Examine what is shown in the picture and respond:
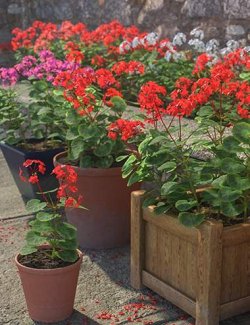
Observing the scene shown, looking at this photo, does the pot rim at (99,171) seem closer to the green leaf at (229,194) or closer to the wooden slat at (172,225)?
the wooden slat at (172,225)

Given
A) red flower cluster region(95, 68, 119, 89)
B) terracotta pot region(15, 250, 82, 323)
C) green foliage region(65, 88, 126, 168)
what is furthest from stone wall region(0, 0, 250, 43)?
terracotta pot region(15, 250, 82, 323)

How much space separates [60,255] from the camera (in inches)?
125

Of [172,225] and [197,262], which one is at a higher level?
[172,225]

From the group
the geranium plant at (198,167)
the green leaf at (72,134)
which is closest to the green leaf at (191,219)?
the geranium plant at (198,167)

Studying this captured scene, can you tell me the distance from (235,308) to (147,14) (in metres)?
4.34

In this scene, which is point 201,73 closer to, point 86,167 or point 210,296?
point 86,167

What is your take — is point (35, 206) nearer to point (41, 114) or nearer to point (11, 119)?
point (41, 114)

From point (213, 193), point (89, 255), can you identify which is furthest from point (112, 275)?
point (213, 193)

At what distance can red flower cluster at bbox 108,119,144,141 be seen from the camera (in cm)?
342

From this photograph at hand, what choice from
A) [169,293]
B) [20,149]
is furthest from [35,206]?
[20,149]

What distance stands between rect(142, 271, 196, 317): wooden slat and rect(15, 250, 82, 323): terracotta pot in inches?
15.5

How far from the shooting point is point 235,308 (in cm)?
318

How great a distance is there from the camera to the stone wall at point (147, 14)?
20.1ft

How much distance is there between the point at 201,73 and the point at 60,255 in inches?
93.3
